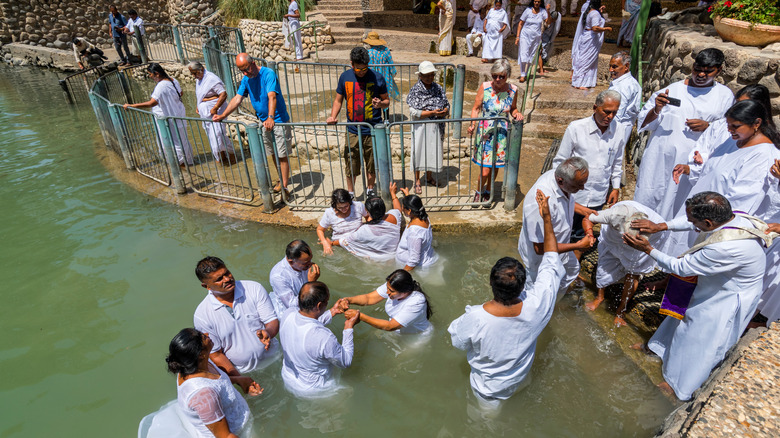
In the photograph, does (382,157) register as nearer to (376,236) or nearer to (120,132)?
(376,236)

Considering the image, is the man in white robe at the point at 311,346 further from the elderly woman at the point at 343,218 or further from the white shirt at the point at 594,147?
the white shirt at the point at 594,147

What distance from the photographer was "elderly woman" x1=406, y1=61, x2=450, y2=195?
243 inches

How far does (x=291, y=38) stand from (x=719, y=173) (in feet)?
42.9

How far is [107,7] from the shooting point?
21.4m

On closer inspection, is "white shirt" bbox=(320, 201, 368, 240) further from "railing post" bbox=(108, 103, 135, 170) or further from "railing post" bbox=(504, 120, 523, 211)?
"railing post" bbox=(108, 103, 135, 170)

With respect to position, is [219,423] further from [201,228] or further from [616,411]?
[201,228]

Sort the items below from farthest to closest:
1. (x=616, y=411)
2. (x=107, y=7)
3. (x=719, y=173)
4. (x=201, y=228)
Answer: (x=107, y=7)
(x=201, y=228)
(x=719, y=173)
(x=616, y=411)

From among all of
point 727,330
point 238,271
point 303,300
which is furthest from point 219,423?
point 727,330

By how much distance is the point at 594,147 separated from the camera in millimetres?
4559

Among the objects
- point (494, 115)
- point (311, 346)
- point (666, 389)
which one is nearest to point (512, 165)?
point (494, 115)

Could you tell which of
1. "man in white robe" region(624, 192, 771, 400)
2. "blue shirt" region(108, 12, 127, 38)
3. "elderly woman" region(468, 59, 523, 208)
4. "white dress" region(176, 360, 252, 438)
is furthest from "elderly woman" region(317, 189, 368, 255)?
"blue shirt" region(108, 12, 127, 38)

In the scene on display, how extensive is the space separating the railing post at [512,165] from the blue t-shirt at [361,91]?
6.14ft

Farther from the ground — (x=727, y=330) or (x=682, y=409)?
(x=727, y=330)

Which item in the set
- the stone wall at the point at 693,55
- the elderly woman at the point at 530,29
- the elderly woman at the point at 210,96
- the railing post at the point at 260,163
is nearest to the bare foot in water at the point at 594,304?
the stone wall at the point at 693,55
